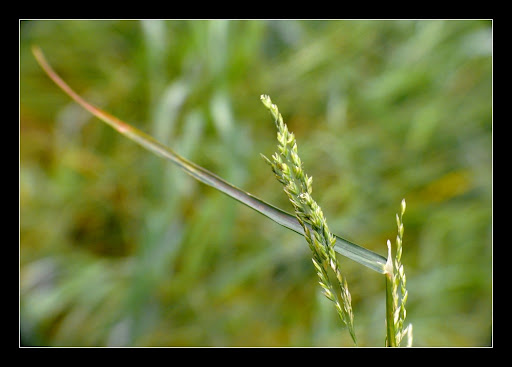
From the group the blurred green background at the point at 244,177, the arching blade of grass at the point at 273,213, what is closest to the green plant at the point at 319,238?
the arching blade of grass at the point at 273,213

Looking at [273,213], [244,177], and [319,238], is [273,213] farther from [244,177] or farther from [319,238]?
[244,177]

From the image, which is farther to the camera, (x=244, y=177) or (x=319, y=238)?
(x=244, y=177)

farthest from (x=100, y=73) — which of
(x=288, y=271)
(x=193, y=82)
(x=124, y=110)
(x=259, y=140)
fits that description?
(x=288, y=271)

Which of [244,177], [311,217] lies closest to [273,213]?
[311,217]

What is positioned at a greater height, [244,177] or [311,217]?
[244,177]

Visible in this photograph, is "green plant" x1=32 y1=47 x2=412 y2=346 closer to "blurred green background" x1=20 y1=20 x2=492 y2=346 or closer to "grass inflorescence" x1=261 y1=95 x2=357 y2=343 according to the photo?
"grass inflorescence" x1=261 y1=95 x2=357 y2=343

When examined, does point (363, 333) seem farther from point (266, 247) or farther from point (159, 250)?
point (159, 250)

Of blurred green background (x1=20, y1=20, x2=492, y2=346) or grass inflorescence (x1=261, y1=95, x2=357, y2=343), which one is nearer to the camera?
grass inflorescence (x1=261, y1=95, x2=357, y2=343)

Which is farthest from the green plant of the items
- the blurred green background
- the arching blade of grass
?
the blurred green background

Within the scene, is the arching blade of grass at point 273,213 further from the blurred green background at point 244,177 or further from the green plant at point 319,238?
the blurred green background at point 244,177
